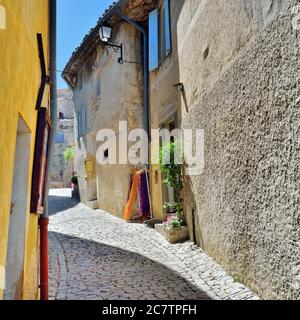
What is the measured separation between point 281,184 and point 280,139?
0.39m

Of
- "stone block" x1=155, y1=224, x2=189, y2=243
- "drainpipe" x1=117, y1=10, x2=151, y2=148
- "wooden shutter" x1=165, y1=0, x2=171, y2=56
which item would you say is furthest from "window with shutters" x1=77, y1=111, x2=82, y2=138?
"stone block" x1=155, y1=224, x2=189, y2=243

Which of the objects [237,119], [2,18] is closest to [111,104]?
[237,119]

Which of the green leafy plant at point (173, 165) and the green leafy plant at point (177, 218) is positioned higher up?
the green leafy plant at point (173, 165)

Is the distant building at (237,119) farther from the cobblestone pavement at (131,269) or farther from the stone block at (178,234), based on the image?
the cobblestone pavement at (131,269)

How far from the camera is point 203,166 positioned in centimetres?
575

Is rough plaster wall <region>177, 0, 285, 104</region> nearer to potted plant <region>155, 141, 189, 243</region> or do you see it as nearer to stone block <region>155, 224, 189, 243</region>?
potted plant <region>155, 141, 189, 243</region>

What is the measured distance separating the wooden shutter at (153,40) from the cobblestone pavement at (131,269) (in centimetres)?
431

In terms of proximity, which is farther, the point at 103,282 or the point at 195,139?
the point at 195,139

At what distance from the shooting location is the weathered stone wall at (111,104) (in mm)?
10725

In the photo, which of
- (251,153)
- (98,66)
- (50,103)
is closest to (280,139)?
(251,153)

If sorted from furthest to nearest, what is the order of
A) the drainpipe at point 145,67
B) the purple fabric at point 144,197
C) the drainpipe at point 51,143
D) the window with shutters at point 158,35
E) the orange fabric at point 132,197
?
the drainpipe at point 145,67 → the orange fabric at point 132,197 → the purple fabric at point 144,197 → the window with shutters at point 158,35 → the drainpipe at point 51,143

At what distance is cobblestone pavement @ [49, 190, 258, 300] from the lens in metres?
4.18

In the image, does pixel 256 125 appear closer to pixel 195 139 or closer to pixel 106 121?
pixel 195 139

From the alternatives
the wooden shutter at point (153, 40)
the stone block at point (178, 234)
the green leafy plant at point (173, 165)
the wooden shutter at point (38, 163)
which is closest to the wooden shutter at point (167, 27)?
the wooden shutter at point (153, 40)
